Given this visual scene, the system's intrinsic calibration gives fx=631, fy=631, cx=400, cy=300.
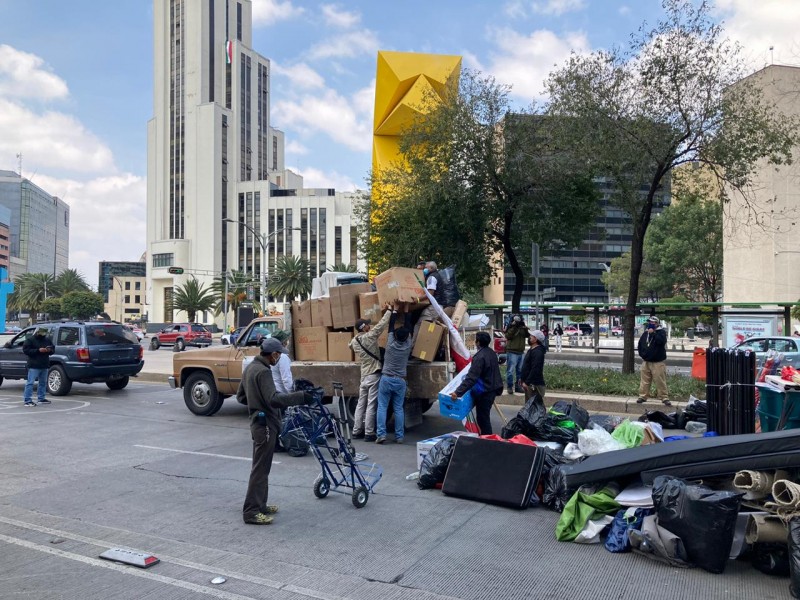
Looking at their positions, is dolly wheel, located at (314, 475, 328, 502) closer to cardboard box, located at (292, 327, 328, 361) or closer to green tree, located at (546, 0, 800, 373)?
cardboard box, located at (292, 327, 328, 361)

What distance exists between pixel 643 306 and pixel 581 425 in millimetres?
17060

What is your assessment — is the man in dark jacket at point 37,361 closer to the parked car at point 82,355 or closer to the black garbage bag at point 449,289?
the parked car at point 82,355

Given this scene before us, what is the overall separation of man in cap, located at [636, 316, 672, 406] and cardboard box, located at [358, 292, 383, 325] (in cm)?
521

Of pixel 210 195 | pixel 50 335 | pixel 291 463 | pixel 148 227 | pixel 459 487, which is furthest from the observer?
pixel 148 227

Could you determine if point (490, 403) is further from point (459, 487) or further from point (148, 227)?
point (148, 227)

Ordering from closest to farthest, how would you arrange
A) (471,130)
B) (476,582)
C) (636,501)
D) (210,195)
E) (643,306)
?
(476,582)
(636,501)
(471,130)
(643,306)
(210,195)

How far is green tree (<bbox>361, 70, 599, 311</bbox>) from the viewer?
1783 cm

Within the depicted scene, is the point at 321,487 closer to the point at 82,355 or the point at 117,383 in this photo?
the point at 82,355

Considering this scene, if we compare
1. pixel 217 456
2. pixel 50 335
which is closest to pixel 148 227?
pixel 50 335

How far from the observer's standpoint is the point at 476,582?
4.71m

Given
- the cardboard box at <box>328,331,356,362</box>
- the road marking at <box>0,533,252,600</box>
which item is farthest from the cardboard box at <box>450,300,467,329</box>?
the road marking at <box>0,533,252,600</box>

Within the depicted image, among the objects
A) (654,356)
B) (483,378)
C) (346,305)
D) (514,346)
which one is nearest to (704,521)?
(483,378)

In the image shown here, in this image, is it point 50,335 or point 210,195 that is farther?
point 210,195

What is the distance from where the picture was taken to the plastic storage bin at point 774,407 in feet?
22.2
